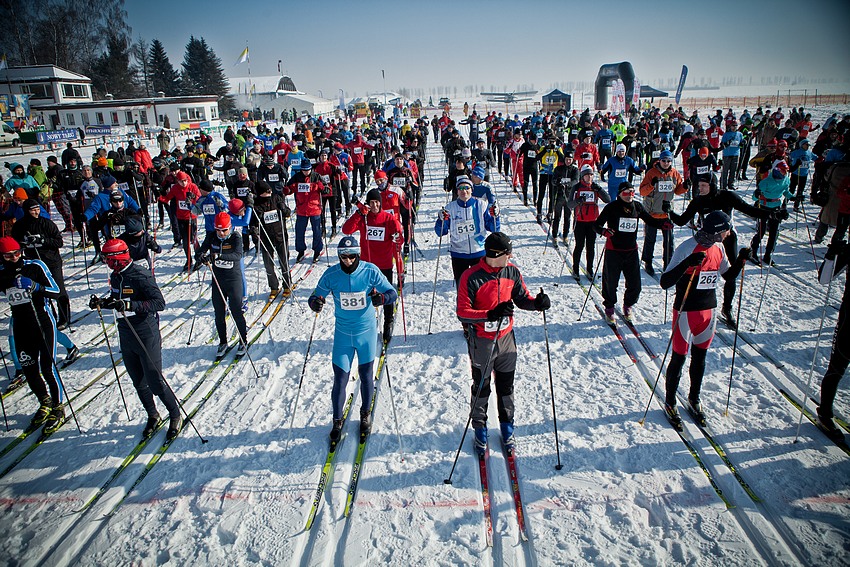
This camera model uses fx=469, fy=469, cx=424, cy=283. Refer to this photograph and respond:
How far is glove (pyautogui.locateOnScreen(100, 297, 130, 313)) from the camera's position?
14.2ft

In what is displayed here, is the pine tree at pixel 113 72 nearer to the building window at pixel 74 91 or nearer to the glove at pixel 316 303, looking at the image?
the building window at pixel 74 91

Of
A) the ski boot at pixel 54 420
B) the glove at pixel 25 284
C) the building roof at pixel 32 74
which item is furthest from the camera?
the building roof at pixel 32 74

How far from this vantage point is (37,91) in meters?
45.9

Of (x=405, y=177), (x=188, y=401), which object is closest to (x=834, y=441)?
(x=188, y=401)

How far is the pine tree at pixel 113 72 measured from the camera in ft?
197

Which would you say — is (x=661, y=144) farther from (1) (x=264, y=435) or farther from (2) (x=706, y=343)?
A: (1) (x=264, y=435)

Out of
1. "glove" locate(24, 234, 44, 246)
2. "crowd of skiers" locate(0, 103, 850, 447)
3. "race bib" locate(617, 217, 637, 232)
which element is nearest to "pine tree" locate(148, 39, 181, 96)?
"crowd of skiers" locate(0, 103, 850, 447)

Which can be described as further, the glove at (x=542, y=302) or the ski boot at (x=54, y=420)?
the ski boot at (x=54, y=420)

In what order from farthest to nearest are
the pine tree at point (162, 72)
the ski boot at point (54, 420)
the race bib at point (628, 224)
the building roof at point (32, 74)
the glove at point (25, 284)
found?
the pine tree at point (162, 72)
the building roof at point (32, 74)
the race bib at point (628, 224)
the ski boot at point (54, 420)
the glove at point (25, 284)

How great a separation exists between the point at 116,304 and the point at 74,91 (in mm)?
58721

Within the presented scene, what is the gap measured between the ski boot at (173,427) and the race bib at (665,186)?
7.80m

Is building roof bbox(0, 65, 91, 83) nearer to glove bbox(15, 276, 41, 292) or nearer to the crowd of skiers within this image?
the crowd of skiers

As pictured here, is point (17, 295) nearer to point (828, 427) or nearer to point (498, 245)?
point (498, 245)

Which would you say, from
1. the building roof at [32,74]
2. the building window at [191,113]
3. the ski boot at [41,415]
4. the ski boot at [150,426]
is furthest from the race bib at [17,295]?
the building roof at [32,74]
